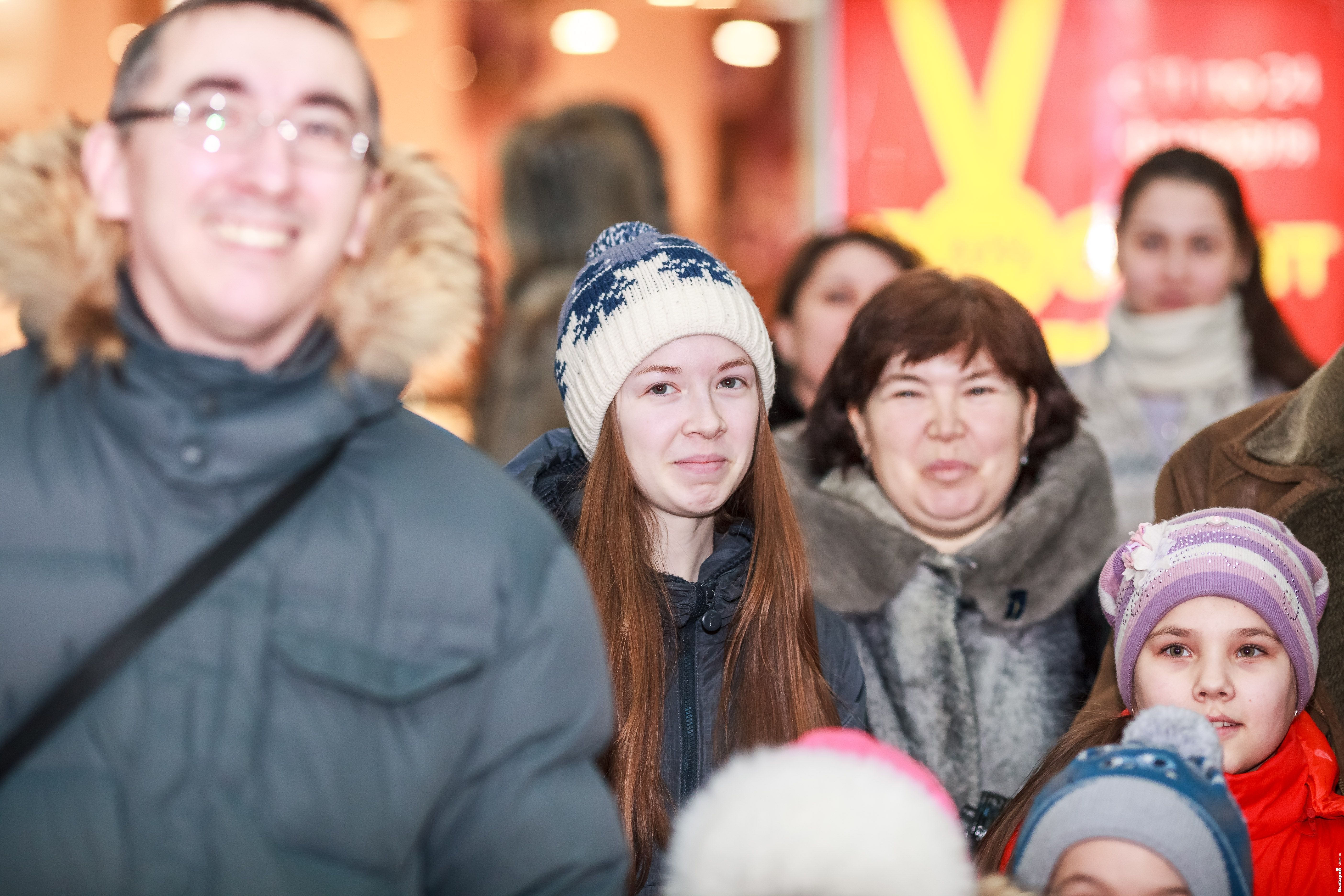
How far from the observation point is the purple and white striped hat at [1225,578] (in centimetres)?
206

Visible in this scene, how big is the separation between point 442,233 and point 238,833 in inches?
27.6

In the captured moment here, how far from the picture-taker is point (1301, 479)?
7.73 feet

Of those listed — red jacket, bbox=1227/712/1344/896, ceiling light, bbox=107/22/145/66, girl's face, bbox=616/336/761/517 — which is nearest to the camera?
red jacket, bbox=1227/712/1344/896

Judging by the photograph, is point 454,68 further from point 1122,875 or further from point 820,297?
point 1122,875

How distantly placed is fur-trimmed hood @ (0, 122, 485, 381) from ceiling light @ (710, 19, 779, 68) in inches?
139

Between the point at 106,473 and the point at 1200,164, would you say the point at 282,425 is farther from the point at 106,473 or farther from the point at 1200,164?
the point at 1200,164

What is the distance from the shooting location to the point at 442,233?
4.83 ft

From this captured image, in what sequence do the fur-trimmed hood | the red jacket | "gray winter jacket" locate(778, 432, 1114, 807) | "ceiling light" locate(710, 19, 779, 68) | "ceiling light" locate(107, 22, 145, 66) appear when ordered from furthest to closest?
1. "ceiling light" locate(710, 19, 779, 68)
2. "ceiling light" locate(107, 22, 145, 66)
3. "gray winter jacket" locate(778, 432, 1114, 807)
4. the red jacket
5. the fur-trimmed hood

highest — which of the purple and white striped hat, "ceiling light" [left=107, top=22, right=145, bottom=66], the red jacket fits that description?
"ceiling light" [left=107, top=22, right=145, bottom=66]

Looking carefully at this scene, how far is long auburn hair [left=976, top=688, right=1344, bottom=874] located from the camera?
6.84 feet

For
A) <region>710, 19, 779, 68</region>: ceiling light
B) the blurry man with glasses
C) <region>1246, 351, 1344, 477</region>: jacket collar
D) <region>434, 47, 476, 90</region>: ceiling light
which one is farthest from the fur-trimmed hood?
<region>710, 19, 779, 68</region>: ceiling light

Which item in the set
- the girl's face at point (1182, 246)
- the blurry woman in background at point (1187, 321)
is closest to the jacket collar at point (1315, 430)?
the blurry woman in background at point (1187, 321)

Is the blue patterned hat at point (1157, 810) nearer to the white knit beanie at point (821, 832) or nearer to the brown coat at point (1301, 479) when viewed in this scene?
the white knit beanie at point (821, 832)

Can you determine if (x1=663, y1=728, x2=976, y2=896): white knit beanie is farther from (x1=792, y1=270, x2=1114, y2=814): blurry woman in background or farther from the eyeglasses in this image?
(x1=792, y1=270, x2=1114, y2=814): blurry woman in background
